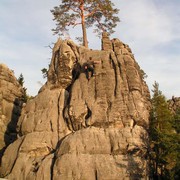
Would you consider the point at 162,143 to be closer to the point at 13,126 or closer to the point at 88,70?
the point at 88,70

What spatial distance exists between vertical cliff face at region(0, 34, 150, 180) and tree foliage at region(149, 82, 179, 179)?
1531 mm

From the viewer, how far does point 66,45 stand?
36531 millimetres

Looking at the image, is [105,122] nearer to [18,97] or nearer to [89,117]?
[89,117]

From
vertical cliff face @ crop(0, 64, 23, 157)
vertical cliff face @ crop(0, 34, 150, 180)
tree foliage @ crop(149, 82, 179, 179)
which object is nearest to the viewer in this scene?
vertical cliff face @ crop(0, 34, 150, 180)

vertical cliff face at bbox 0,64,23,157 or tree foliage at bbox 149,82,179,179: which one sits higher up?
vertical cliff face at bbox 0,64,23,157

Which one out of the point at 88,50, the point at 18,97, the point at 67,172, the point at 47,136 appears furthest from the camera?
the point at 18,97

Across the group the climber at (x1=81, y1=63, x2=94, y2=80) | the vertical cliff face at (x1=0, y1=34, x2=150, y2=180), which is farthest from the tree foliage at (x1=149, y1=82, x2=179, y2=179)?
the climber at (x1=81, y1=63, x2=94, y2=80)

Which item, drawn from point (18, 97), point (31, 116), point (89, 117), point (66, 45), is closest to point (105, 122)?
point (89, 117)

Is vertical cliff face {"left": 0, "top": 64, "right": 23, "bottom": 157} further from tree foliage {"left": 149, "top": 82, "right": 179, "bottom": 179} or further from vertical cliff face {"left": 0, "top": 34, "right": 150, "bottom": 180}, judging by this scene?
tree foliage {"left": 149, "top": 82, "right": 179, "bottom": 179}

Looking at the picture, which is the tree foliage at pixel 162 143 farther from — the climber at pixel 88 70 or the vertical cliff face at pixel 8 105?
the vertical cliff face at pixel 8 105

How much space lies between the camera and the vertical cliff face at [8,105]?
4096cm

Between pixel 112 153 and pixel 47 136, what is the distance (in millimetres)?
7239

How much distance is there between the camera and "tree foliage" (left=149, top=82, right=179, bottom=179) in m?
29.5

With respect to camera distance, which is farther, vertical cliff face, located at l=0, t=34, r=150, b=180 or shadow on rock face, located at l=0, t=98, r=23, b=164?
shadow on rock face, located at l=0, t=98, r=23, b=164
